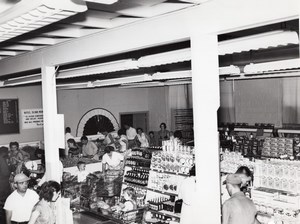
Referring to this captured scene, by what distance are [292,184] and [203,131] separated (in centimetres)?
291

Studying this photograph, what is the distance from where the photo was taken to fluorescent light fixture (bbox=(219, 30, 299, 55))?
3570 mm

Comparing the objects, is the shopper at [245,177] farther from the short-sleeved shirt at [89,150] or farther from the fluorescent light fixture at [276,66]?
the short-sleeved shirt at [89,150]

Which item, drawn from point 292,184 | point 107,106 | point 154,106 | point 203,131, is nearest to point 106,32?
point 203,131

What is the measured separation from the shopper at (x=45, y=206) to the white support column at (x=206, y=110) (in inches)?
101

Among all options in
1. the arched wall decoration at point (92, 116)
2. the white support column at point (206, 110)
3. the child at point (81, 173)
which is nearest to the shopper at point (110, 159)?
the child at point (81, 173)

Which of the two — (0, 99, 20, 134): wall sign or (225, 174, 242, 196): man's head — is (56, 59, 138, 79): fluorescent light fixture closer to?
(225, 174, 242, 196): man's head

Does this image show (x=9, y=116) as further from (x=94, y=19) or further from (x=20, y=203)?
(x=94, y=19)

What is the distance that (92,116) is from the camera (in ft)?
50.2

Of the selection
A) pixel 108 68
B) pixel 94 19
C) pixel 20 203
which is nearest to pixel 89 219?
pixel 20 203

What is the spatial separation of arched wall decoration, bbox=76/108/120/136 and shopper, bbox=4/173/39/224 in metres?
8.82

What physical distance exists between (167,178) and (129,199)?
0.80 meters

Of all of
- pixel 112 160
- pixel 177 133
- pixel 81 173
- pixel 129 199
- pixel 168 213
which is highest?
pixel 177 133

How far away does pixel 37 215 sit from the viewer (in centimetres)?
511

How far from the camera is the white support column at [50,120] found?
5746 mm
